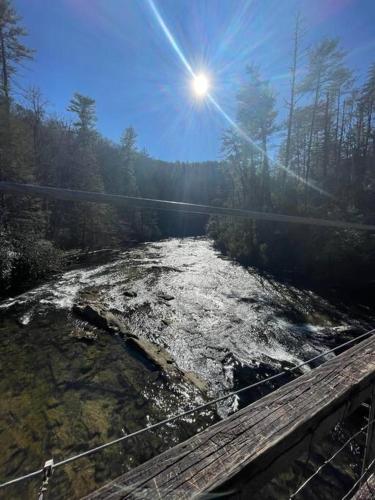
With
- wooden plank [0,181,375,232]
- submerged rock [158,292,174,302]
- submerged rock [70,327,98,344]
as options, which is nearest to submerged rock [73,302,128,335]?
submerged rock [70,327,98,344]

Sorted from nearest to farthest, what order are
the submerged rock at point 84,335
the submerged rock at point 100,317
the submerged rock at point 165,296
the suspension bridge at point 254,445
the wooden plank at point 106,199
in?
1. the suspension bridge at point 254,445
2. the wooden plank at point 106,199
3. the submerged rock at point 84,335
4. the submerged rock at point 100,317
5. the submerged rock at point 165,296

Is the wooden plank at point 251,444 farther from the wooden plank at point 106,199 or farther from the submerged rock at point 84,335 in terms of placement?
the submerged rock at point 84,335

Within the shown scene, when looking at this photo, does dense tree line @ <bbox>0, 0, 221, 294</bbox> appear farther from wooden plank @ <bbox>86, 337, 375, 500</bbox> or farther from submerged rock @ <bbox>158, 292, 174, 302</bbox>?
wooden plank @ <bbox>86, 337, 375, 500</bbox>

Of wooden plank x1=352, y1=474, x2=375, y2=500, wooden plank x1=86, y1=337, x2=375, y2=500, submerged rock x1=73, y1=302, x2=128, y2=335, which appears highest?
wooden plank x1=86, y1=337, x2=375, y2=500

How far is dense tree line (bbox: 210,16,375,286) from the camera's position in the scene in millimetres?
11641

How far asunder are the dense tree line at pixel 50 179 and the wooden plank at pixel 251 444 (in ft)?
31.3

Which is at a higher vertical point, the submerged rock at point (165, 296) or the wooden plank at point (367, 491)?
the wooden plank at point (367, 491)

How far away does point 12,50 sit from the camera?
49.3 feet

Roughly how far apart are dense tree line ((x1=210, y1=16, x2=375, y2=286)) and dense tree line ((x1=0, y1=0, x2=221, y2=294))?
11327 mm

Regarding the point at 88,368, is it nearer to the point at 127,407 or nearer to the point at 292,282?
the point at 127,407

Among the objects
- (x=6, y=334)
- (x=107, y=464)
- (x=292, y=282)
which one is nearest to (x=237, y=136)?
(x=292, y=282)

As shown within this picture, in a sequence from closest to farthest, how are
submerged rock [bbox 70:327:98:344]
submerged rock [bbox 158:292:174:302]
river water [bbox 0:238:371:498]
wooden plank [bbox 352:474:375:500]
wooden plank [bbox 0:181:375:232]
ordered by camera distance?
wooden plank [bbox 352:474:375:500], wooden plank [bbox 0:181:375:232], river water [bbox 0:238:371:498], submerged rock [bbox 70:327:98:344], submerged rock [bbox 158:292:174:302]

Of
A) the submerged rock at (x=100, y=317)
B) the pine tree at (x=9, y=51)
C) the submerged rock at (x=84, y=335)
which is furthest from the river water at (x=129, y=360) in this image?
the pine tree at (x=9, y=51)

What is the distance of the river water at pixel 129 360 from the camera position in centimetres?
316
